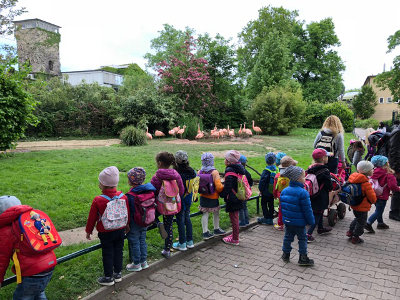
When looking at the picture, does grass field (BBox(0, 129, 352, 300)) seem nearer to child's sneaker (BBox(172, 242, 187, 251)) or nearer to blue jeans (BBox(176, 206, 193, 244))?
child's sneaker (BBox(172, 242, 187, 251))

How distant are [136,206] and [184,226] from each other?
42.8 inches

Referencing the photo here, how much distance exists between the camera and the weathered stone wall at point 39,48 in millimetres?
42406

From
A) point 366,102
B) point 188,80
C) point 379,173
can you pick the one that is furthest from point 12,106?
point 366,102

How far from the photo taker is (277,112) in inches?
972

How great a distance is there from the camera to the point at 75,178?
7.98 metres

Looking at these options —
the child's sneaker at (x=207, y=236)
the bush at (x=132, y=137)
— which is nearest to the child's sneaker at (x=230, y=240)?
the child's sneaker at (x=207, y=236)

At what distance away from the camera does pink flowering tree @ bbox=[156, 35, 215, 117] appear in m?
25.6

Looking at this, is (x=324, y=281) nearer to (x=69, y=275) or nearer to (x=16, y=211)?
(x=69, y=275)

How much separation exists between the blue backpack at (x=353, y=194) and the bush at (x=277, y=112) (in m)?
20.1

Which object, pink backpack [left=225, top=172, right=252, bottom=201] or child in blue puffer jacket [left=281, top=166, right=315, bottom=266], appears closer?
child in blue puffer jacket [left=281, top=166, right=315, bottom=266]

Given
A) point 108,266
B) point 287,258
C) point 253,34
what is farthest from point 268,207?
point 253,34

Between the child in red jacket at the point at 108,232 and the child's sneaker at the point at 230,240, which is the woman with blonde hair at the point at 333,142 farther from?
the child in red jacket at the point at 108,232

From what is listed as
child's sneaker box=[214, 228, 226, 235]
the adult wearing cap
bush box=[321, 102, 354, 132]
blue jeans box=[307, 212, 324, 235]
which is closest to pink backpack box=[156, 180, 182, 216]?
child's sneaker box=[214, 228, 226, 235]

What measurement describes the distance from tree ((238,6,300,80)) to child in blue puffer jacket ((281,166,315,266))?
36.8m
